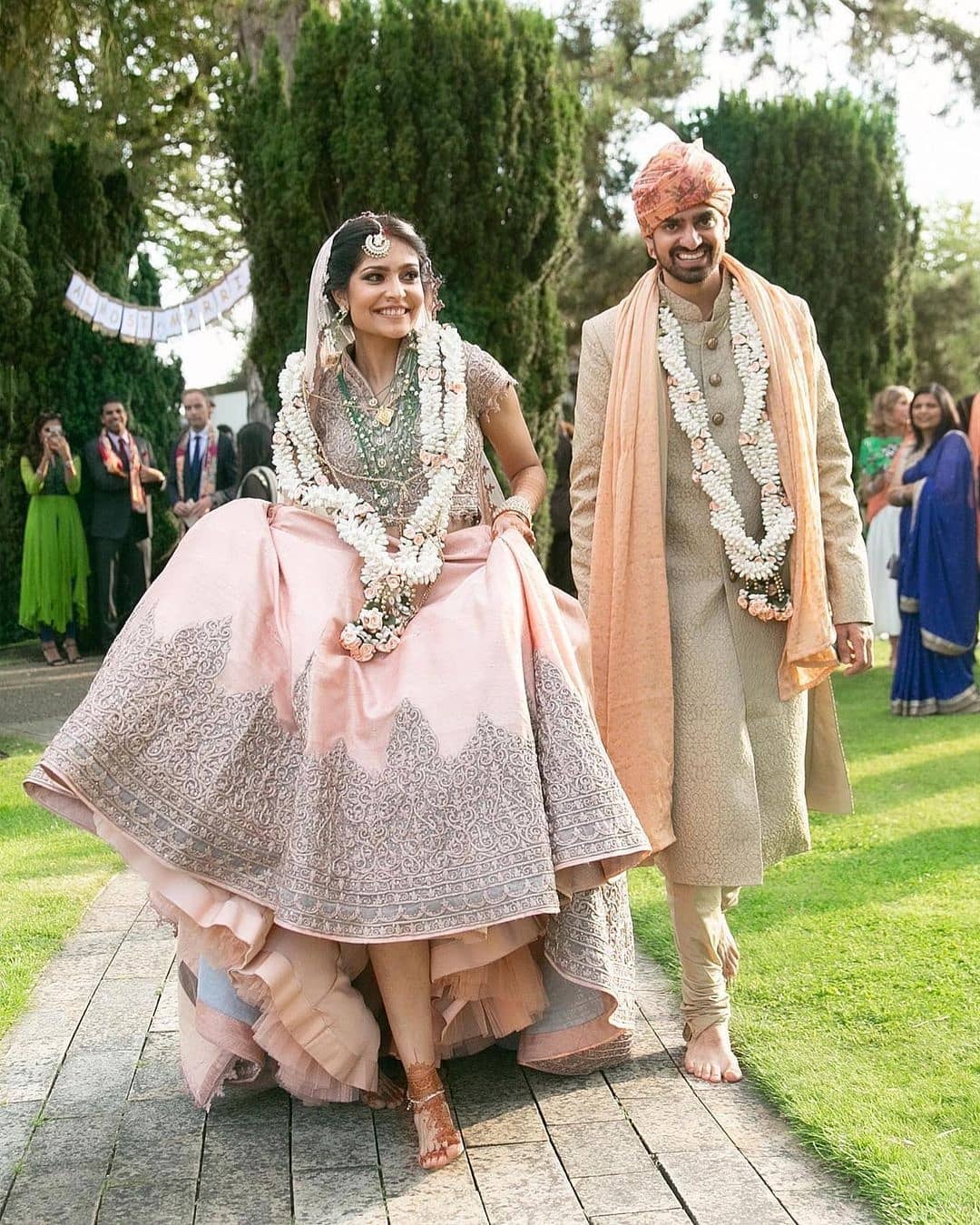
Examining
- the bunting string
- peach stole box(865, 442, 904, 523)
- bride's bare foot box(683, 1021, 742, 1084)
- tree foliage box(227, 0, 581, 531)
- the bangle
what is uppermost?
tree foliage box(227, 0, 581, 531)

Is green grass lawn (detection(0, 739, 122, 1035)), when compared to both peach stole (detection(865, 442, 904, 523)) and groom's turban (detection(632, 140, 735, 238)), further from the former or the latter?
peach stole (detection(865, 442, 904, 523))

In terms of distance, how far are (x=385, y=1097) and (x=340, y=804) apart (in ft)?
2.72

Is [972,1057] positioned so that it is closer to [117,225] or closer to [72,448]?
[72,448]

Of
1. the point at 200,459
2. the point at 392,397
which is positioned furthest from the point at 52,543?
the point at 392,397

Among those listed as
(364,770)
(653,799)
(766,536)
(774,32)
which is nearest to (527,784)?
(364,770)

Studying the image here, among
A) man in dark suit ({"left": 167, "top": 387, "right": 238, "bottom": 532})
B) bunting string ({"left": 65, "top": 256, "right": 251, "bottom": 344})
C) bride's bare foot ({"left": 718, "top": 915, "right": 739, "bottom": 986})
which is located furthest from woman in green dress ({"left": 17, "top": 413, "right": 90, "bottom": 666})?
bride's bare foot ({"left": 718, "top": 915, "right": 739, "bottom": 986})

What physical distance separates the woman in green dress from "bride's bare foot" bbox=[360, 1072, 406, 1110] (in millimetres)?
Result: 10489

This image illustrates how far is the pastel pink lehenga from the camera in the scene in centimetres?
334

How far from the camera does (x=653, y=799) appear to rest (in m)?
3.86

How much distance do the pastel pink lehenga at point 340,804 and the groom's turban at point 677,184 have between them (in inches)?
38.3

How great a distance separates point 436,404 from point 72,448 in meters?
11.5

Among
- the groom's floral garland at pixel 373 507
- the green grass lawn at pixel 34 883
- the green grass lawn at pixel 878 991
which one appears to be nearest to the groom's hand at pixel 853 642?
the green grass lawn at pixel 878 991

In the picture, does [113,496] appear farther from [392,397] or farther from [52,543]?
[392,397]

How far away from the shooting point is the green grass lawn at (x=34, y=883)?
4891 millimetres
